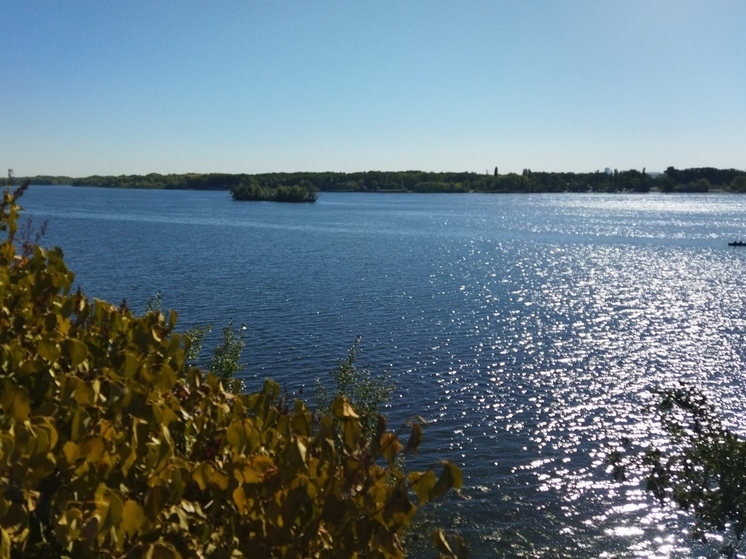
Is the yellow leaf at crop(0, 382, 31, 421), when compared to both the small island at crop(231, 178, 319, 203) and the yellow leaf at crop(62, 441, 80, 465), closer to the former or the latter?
the yellow leaf at crop(62, 441, 80, 465)

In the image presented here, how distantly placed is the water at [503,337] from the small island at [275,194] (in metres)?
81.2

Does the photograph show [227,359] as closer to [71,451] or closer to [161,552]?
[71,451]

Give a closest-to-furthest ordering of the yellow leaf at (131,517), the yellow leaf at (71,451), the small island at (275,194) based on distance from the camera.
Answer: the yellow leaf at (131,517) < the yellow leaf at (71,451) < the small island at (275,194)

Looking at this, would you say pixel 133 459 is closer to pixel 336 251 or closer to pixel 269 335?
pixel 269 335

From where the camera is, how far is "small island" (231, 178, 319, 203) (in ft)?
474

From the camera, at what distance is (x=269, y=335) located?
84.6 feet

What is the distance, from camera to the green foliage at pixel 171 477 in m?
2.25

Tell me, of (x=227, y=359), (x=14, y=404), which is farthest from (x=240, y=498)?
(x=227, y=359)

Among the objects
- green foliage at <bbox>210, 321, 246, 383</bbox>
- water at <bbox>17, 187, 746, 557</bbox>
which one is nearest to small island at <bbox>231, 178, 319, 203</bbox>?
water at <bbox>17, 187, 746, 557</bbox>

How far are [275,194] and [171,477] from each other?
14865 centimetres

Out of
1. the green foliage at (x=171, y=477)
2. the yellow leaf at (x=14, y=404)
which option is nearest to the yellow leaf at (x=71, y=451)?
the green foliage at (x=171, y=477)

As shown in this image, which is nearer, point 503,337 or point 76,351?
point 76,351

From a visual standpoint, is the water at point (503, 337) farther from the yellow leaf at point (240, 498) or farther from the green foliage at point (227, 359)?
the green foliage at point (227, 359)

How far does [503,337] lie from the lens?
91.3ft
